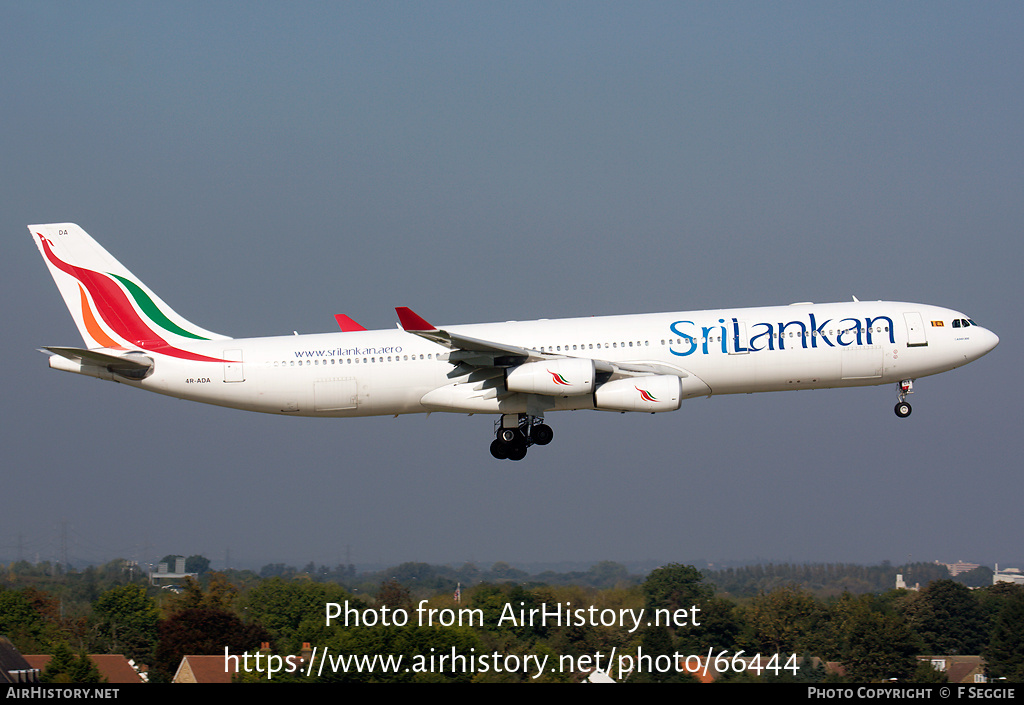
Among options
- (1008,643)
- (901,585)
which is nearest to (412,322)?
(1008,643)

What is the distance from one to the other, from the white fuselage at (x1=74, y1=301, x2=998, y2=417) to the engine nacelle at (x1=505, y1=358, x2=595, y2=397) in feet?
3.85

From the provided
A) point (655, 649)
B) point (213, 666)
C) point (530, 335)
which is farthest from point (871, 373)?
point (213, 666)

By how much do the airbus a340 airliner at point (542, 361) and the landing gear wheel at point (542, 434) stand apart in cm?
5

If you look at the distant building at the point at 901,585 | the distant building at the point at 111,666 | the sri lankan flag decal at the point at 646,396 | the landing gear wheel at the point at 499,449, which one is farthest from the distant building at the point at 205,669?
the distant building at the point at 901,585

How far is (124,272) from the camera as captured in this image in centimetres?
4306

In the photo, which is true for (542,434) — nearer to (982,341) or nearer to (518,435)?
(518,435)

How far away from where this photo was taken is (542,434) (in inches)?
1624

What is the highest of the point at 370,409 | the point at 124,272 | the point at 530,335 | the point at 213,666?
the point at 124,272

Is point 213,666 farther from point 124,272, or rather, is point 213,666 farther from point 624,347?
point 624,347

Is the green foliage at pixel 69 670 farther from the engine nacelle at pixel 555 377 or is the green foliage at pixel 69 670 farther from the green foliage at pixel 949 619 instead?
the green foliage at pixel 949 619

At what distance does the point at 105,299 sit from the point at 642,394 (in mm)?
21559

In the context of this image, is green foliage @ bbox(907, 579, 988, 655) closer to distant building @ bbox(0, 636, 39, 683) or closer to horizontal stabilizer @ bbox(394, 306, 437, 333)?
horizontal stabilizer @ bbox(394, 306, 437, 333)

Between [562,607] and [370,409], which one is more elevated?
[370,409]

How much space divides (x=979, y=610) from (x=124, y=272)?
50.2 meters
